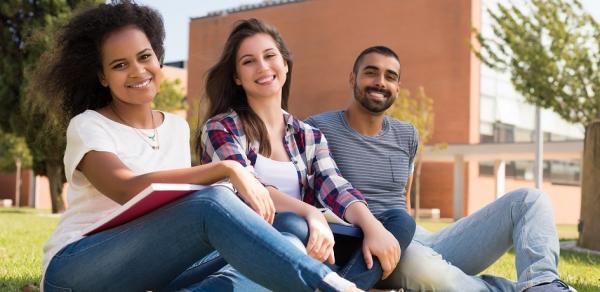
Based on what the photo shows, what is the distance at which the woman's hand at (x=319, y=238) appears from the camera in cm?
289

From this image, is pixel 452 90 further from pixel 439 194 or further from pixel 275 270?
pixel 275 270

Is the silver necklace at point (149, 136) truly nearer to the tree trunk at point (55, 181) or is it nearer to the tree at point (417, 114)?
the tree trunk at point (55, 181)

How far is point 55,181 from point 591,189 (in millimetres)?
15615

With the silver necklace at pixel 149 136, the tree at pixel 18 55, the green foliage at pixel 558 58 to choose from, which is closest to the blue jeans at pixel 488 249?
the silver necklace at pixel 149 136

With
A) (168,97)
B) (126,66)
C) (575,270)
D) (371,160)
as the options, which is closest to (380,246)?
(371,160)

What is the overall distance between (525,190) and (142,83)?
6.50 feet

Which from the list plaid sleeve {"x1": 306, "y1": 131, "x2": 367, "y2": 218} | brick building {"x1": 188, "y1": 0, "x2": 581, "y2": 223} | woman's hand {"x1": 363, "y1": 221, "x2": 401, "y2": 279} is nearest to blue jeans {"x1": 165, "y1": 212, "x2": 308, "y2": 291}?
woman's hand {"x1": 363, "y1": 221, "x2": 401, "y2": 279}

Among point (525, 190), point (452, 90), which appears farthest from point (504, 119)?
point (525, 190)

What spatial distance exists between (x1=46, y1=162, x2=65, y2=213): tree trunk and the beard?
1721 cm

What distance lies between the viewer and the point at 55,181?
20547 millimetres

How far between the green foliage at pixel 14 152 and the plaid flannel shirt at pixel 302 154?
31.1 m

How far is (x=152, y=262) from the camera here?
2.64 m

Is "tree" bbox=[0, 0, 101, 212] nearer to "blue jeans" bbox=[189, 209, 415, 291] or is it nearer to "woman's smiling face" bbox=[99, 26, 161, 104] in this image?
"woman's smiling face" bbox=[99, 26, 161, 104]

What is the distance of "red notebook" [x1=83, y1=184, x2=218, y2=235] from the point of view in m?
2.48
